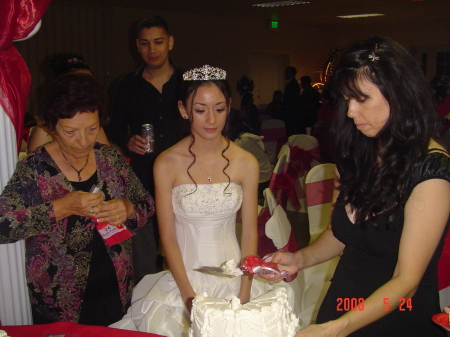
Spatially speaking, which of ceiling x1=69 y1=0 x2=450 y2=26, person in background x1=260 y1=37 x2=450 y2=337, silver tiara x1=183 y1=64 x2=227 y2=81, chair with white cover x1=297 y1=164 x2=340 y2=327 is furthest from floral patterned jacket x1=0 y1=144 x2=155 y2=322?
ceiling x1=69 y1=0 x2=450 y2=26

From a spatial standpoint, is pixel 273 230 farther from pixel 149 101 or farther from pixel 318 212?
pixel 149 101

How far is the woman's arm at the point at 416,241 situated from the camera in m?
1.28

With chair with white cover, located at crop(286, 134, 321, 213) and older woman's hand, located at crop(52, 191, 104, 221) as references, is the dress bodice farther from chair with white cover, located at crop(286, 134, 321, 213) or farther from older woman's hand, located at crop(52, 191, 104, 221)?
chair with white cover, located at crop(286, 134, 321, 213)

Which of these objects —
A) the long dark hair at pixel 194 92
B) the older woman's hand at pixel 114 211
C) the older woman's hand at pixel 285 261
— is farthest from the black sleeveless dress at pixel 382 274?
the older woman's hand at pixel 114 211

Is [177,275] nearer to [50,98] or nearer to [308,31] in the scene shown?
[50,98]

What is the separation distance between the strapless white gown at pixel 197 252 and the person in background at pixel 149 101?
3.17 ft

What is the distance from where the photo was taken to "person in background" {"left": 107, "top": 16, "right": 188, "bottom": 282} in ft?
10.2

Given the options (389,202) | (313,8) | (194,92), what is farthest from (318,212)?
(313,8)

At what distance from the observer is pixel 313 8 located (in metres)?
10.8

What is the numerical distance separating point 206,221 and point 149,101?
3.95 ft

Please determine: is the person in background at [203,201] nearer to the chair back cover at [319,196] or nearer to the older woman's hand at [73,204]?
the older woman's hand at [73,204]

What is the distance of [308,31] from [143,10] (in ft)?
20.6

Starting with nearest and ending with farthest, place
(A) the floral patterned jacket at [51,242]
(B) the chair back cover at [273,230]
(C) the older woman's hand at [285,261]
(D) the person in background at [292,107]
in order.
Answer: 1. (C) the older woman's hand at [285,261]
2. (A) the floral patterned jacket at [51,242]
3. (B) the chair back cover at [273,230]
4. (D) the person in background at [292,107]

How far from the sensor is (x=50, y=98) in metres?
1.96
